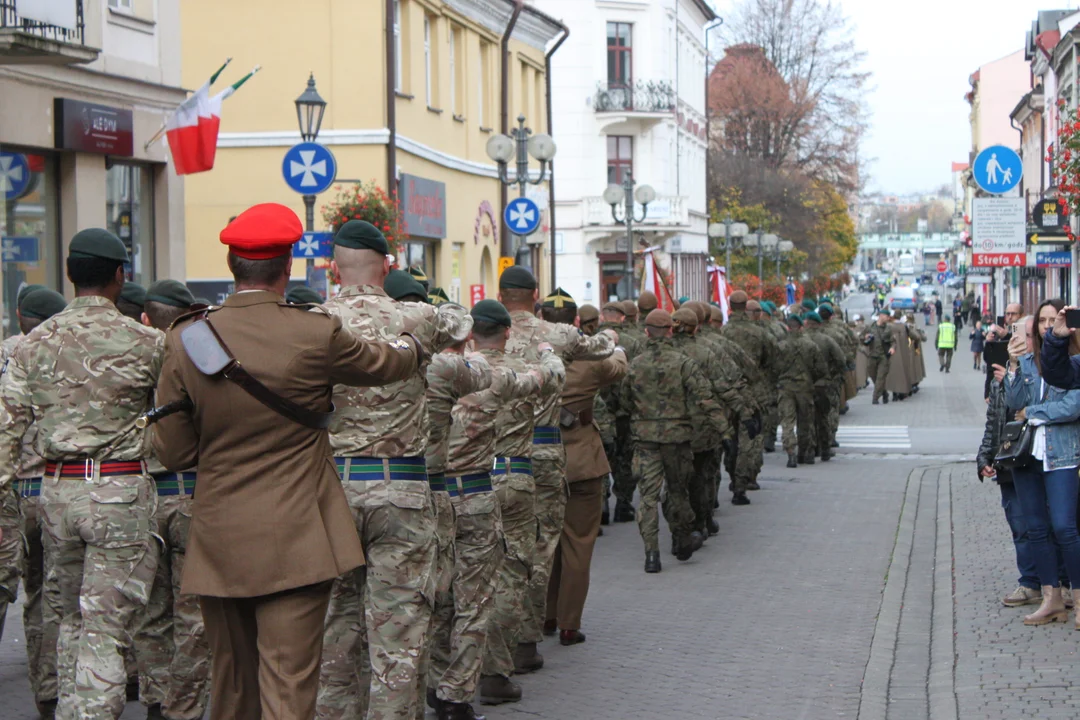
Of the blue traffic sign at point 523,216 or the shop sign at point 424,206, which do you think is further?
the shop sign at point 424,206

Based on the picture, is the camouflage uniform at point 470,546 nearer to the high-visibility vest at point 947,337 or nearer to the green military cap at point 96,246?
the green military cap at point 96,246

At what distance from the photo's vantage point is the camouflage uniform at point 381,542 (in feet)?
18.3

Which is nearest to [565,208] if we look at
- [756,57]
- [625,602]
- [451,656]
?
[756,57]

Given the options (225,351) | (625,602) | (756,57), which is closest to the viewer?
(225,351)

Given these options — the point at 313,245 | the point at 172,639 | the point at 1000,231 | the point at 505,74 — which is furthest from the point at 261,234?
the point at 505,74

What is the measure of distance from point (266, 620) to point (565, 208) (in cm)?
4836

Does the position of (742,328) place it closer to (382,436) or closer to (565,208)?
(382,436)

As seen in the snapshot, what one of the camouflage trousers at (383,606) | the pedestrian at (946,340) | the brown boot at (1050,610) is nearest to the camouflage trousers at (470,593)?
the camouflage trousers at (383,606)

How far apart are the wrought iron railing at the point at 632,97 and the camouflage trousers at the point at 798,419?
3438 centimetres

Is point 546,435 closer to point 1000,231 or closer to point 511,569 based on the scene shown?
point 511,569

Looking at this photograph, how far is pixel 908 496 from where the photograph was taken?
1636 centimetres

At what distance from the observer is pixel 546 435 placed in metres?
8.41

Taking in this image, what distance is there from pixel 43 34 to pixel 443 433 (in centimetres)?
1000

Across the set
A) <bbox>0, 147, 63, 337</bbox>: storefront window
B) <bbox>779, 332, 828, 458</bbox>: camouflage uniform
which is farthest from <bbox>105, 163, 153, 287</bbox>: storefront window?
<bbox>779, 332, 828, 458</bbox>: camouflage uniform
